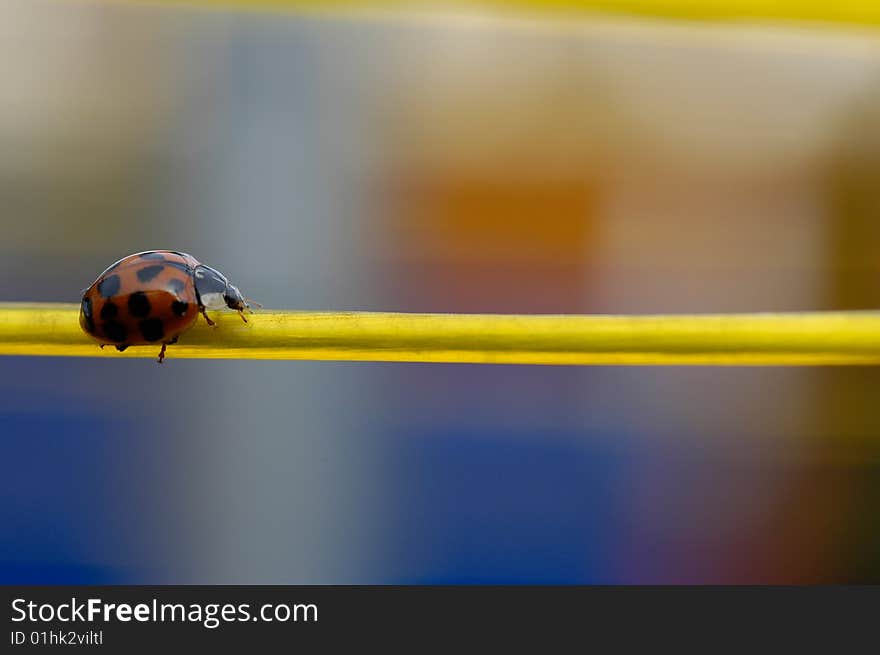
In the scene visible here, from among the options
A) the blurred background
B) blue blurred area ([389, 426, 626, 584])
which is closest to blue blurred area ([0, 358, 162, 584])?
the blurred background

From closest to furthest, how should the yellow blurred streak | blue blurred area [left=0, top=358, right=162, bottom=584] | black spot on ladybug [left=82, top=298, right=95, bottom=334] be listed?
black spot on ladybug [left=82, top=298, right=95, bottom=334], the yellow blurred streak, blue blurred area [left=0, top=358, right=162, bottom=584]

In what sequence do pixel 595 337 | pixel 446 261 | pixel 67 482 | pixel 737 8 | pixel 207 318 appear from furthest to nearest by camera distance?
pixel 446 261 → pixel 67 482 → pixel 737 8 → pixel 207 318 → pixel 595 337

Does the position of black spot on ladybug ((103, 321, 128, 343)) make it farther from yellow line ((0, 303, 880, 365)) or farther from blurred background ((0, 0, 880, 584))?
blurred background ((0, 0, 880, 584))

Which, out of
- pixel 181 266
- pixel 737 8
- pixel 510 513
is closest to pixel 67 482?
pixel 510 513

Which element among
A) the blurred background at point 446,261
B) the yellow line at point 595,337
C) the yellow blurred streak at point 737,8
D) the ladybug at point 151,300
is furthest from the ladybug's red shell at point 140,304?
the blurred background at point 446,261

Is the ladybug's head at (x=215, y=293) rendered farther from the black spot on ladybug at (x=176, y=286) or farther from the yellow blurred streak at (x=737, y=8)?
the yellow blurred streak at (x=737, y=8)

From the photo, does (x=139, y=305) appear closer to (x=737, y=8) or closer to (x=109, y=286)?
(x=109, y=286)

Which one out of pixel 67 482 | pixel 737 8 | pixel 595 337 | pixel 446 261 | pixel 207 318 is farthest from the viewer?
pixel 446 261

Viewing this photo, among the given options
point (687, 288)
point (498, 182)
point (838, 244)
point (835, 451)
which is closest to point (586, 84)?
point (498, 182)
